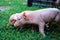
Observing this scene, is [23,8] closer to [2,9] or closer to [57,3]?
[2,9]

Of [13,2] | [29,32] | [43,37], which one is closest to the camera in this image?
[43,37]

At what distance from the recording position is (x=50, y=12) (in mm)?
3908

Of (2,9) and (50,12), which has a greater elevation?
(50,12)

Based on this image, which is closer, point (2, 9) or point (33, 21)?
point (33, 21)

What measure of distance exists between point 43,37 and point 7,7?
2409mm

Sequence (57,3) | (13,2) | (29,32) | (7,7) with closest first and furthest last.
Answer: (29,32)
(57,3)
(7,7)
(13,2)

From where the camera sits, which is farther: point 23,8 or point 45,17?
point 23,8

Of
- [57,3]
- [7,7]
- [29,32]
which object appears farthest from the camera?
[7,7]

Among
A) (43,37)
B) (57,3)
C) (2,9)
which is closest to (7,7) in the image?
(2,9)

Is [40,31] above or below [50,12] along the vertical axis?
below

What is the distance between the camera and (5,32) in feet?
12.7

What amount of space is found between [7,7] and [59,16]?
88.5 inches

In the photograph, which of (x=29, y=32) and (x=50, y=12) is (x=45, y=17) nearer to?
(x=50, y=12)

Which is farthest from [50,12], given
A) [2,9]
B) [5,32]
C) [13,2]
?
[13,2]
